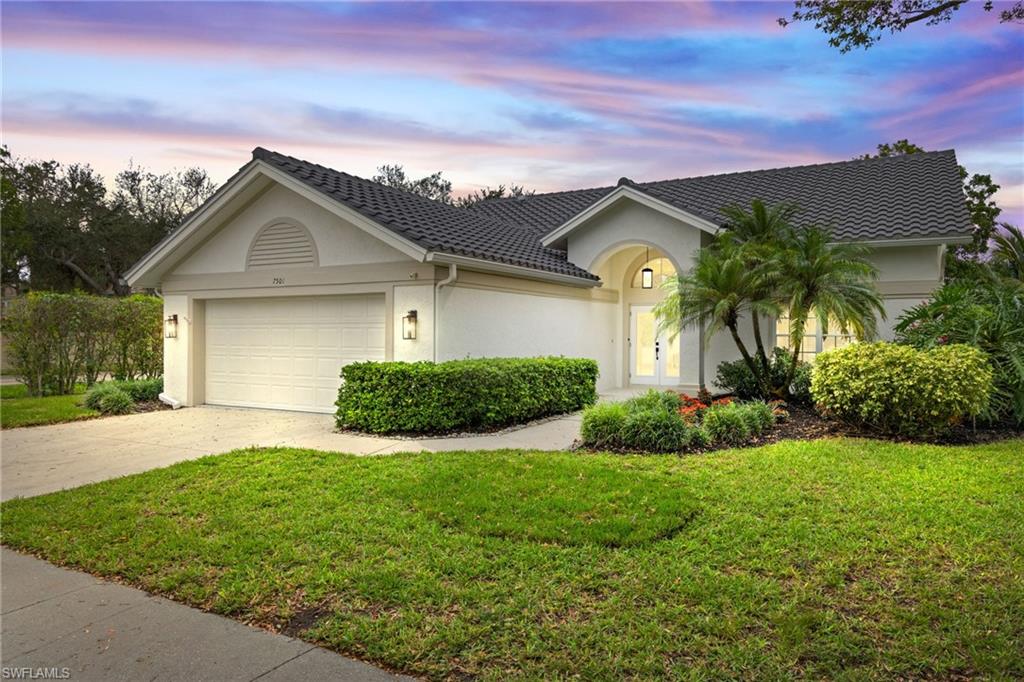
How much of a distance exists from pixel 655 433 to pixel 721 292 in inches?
150

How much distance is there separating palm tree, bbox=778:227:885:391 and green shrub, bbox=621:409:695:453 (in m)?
3.79

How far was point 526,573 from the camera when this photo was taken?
4.61m

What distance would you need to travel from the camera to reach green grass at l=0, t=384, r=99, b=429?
39.5 ft

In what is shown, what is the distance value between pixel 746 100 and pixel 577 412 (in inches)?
258

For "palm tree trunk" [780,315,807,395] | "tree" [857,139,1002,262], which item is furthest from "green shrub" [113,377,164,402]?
"tree" [857,139,1002,262]

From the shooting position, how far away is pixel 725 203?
16703 millimetres

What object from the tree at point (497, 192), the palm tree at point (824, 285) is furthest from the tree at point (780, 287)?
the tree at point (497, 192)

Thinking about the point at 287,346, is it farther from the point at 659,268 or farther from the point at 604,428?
the point at 659,268

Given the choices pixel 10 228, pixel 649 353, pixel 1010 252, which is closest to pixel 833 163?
pixel 1010 252

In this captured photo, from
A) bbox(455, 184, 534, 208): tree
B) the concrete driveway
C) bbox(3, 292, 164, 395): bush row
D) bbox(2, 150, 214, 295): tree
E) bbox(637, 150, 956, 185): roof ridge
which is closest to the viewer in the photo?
the concrete driveway

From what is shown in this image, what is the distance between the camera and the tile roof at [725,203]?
12297 millimetres

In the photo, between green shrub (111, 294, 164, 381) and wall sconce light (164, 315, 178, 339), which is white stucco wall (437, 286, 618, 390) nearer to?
wall sconce light (164, 315, 178, 339)

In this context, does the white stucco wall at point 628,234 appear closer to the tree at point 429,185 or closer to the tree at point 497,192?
the tree at point 497,192

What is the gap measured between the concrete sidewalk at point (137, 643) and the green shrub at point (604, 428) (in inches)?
221
